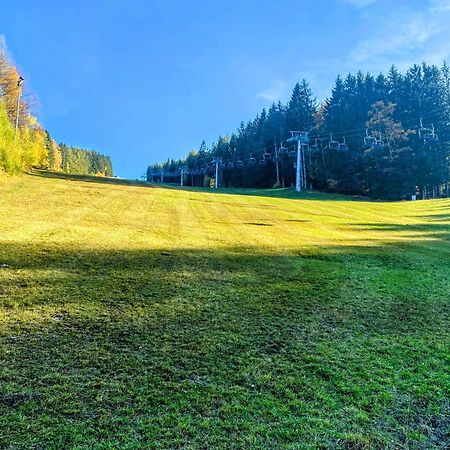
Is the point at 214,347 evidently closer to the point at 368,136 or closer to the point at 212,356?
the point at 212,356

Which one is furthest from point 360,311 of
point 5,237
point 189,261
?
point 5,237

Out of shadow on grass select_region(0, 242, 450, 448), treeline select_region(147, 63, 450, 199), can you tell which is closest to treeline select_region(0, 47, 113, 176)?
shadow on grass select_region(0, 242, 450, 448)

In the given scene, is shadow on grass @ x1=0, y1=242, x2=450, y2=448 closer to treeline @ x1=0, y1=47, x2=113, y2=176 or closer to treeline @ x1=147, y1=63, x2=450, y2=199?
treeline @ x1=0, y1=47, x2=113, y2=176

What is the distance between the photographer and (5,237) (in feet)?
25.7

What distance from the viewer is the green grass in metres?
2.79

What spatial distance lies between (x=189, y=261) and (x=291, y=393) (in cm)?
433

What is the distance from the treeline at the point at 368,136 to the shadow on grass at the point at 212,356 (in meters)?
28.7

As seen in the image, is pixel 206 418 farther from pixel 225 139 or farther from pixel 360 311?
pixel 225 139

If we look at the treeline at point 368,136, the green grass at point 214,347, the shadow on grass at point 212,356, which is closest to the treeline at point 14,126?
the green grass at point 214,347

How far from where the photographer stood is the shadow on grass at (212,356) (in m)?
2.79

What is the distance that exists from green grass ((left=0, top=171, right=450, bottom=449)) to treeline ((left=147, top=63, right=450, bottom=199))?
28.0 meters

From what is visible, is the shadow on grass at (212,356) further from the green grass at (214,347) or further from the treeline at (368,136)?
the treeline at (368,136)

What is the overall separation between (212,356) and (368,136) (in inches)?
1267

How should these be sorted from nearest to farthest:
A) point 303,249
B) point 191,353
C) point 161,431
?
point 161,431, point 191,353, point 303,249
